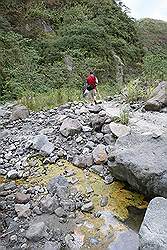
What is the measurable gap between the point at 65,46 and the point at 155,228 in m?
12.3

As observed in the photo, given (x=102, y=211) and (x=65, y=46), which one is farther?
(x=65, y=46)

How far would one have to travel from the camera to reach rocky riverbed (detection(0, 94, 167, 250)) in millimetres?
5691

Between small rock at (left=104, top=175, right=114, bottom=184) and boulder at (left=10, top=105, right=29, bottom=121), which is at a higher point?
small rock at (left=104, top=175, right=114, bottom=184)

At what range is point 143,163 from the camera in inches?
241

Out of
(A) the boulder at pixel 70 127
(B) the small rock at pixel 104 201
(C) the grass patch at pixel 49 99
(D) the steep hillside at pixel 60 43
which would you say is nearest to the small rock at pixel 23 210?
(B) the small rock at pixel 104 201

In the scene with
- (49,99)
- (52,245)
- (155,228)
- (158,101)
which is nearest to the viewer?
(155,228)

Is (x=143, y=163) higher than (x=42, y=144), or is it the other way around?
(x=143, y=163)

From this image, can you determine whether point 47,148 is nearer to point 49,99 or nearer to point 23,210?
point 23,210

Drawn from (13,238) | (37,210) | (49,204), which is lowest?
(13,238)

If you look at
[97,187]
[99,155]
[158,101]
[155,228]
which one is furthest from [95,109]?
[155,228]

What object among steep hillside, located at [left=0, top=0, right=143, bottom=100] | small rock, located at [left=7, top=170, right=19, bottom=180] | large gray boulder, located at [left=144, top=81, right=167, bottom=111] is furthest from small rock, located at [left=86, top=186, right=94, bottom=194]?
steep hillside, located at [left=0, top=0, right=143, bottom=100]

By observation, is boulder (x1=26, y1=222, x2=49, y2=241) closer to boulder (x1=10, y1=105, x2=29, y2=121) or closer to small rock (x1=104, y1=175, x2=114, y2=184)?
small rock (x1=104, y1=175, x2=114, y2=184)

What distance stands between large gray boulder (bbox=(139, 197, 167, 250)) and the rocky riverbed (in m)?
0.68

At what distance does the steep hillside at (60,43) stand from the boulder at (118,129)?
5.30 metres
